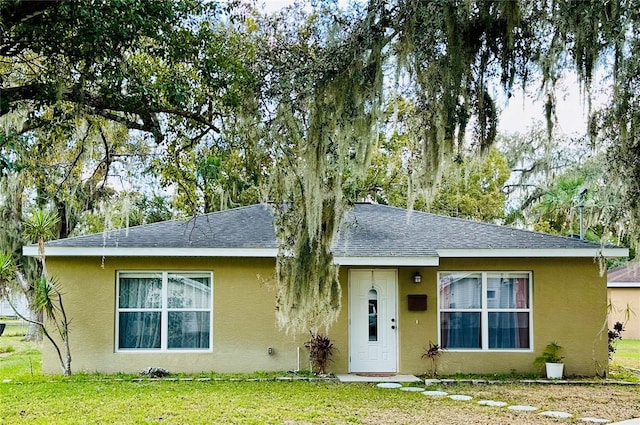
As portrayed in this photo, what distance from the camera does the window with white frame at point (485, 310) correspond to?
11.4 metres

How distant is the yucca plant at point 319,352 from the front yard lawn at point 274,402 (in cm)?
79

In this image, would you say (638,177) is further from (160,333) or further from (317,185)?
(160,333)

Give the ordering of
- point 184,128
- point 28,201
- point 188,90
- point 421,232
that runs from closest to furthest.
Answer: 1. point 188,90
2. point 184,128
3. point 421,232
4. point 28,201

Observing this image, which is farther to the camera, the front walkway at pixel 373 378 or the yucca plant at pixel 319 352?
the yucca plant at pixel 319 352

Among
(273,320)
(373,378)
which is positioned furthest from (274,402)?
(273,320)

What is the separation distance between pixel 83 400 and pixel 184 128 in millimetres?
3551

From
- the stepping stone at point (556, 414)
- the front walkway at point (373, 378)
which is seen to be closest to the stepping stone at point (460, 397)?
the stepping stone at point (556, 414)

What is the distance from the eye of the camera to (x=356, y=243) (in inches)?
455

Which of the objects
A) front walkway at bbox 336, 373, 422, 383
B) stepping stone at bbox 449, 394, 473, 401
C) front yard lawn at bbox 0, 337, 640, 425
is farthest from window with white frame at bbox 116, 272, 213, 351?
stepping stone at bbox 449, 394, 473, 401

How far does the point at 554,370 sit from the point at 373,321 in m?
2.94

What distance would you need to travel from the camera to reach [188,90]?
23.1ft

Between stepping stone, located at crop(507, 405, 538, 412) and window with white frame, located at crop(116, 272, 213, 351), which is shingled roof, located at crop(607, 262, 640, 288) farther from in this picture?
window with white frame, located at crop(116, 272, 213, 351)

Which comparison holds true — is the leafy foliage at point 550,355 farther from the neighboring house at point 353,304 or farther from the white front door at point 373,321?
the white front door at point 373,321

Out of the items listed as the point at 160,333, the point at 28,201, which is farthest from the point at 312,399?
the point at 28,201
